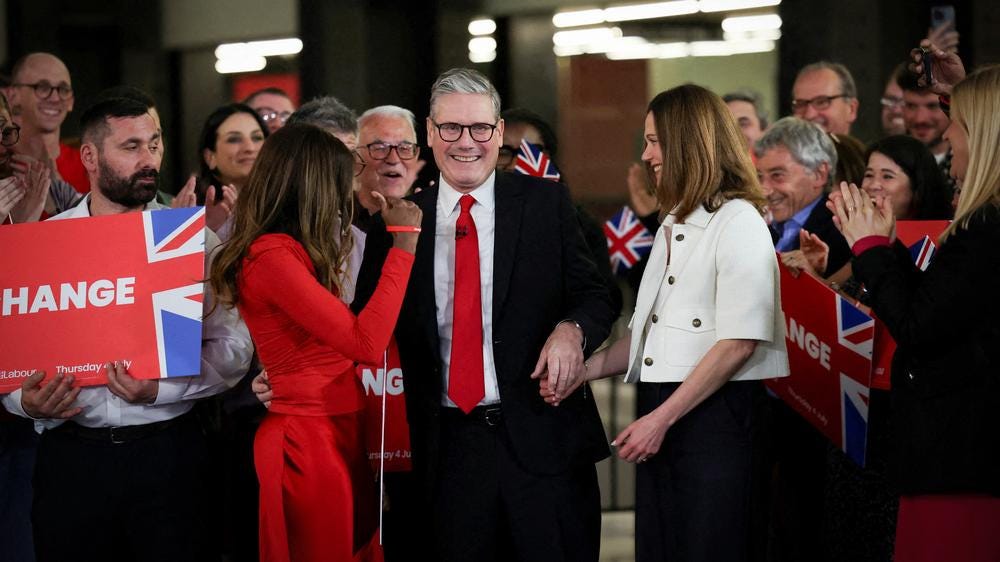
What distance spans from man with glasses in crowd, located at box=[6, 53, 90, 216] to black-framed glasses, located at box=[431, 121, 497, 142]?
2.40 m

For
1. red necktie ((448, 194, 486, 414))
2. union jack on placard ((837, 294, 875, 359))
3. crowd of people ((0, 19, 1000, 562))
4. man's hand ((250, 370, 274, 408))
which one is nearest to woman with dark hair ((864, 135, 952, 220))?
crowd of people ((0, 19, 1000, 562))

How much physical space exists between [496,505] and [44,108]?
317cm

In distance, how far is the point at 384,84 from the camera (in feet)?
27.3

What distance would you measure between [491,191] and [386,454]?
102cm

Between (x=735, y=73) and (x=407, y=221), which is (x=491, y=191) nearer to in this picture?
(x=407, y=221)

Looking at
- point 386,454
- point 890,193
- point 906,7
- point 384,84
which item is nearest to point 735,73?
point 906,7

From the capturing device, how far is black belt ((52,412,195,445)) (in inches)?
133

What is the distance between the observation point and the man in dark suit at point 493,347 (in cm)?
333

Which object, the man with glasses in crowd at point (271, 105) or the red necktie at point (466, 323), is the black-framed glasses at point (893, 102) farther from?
the red necktie at point (466, 323)

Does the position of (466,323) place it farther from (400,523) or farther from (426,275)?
(400,523)

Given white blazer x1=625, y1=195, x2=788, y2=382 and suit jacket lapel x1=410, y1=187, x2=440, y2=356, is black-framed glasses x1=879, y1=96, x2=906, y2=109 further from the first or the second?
suit jacket lapel x1=410, y1=187, x2=440, y2=356

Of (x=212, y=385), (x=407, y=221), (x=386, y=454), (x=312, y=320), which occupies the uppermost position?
(x=407, y=221)

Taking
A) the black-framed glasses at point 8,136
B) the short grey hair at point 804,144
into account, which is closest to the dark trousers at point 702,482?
the short grey hair at point 804,144

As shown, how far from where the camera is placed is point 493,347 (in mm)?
3375
